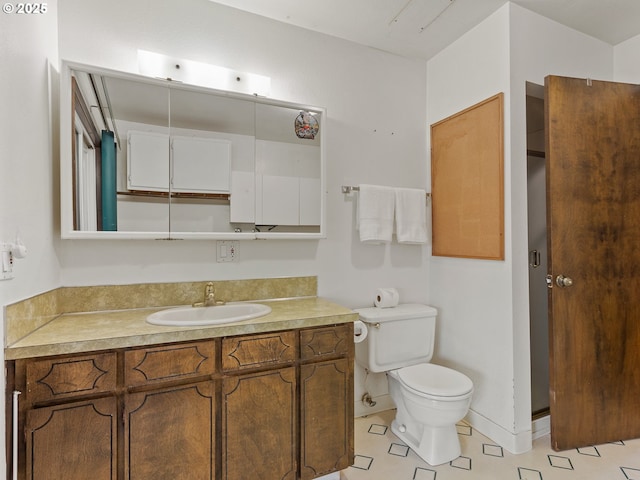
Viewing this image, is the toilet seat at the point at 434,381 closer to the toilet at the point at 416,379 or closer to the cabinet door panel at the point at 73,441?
the toilet at the point at 416,379

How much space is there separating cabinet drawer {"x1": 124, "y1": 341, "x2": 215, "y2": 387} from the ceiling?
6.12 feet

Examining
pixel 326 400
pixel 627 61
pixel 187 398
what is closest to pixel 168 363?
pixel 187 398

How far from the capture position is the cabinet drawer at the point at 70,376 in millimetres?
1153

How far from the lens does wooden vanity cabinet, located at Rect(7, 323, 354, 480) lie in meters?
1.18

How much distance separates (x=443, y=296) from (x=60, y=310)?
2.25 m

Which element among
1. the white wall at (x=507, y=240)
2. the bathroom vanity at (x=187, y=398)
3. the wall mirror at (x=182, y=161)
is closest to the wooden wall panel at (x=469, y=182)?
the white wall at (x=507, y=240)

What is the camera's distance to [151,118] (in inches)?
66.2

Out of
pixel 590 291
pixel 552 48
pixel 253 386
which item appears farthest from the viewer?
pixel 552 48

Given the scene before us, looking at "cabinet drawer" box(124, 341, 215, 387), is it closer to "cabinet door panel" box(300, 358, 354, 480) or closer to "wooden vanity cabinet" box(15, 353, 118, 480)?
"wooden vanity cabinet" box(15, 353, 118, 480)

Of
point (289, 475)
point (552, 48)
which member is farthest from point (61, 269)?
point (552, 48)

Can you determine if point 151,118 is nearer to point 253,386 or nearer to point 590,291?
point 253,386

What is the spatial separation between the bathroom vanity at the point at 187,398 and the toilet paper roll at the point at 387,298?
0.58m

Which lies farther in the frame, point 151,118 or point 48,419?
point 151,118

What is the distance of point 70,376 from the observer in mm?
1195
